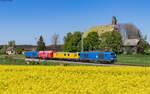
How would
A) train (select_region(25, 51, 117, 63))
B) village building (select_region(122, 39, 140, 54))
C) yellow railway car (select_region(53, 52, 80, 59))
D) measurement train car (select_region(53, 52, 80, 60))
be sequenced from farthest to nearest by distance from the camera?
village building (select_region(122, 39, 140, 54))
measurement train car (select_region(53, 52, 80, 60))
yellow railway car (select_region(53, 52, 80, 59))
train (select_region(25, 51, 117, 63))

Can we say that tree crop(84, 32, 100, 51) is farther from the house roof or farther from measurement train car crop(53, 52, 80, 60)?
measurement train car crop(53, 52, 80, 60)

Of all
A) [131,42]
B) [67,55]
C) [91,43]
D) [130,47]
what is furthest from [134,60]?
[131,42]

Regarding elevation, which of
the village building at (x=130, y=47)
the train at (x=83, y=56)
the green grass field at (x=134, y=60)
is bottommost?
the green grass field at (x=134, y=60)

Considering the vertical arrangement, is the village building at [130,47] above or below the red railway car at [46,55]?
above

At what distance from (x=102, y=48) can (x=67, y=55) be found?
34198mm

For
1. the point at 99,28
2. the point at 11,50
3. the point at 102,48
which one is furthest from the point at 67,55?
the point at 11,50

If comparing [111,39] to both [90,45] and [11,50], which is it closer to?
[90,45]

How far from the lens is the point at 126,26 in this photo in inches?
3853

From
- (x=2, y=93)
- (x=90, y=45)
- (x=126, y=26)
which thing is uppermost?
(x=126, y=26)

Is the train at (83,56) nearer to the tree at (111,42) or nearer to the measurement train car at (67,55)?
the measurement train car at (67,55)

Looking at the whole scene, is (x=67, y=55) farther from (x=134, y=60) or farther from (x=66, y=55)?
(x=134, y=60)

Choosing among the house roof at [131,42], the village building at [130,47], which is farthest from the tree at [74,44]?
the house roof at [131,42]

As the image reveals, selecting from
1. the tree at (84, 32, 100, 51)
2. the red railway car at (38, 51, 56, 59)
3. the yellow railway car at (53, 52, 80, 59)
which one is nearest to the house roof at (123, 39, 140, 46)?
the tree at (84, 32, 100, 51)

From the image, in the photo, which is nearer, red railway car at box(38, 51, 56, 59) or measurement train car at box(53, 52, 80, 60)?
measurement train car at box(53, 52, 80, 60)
